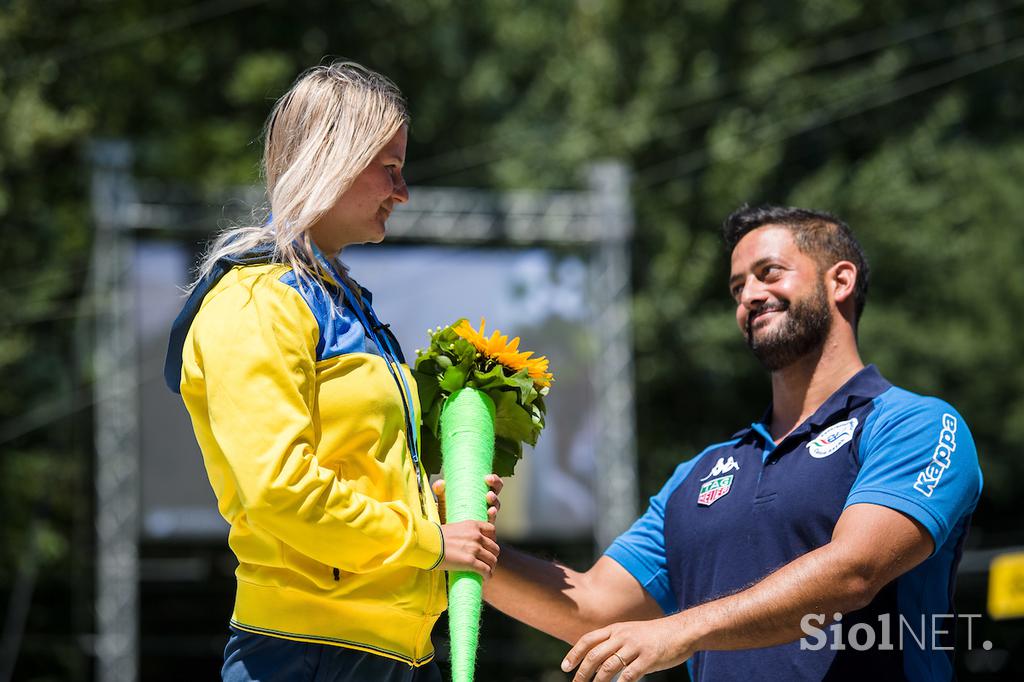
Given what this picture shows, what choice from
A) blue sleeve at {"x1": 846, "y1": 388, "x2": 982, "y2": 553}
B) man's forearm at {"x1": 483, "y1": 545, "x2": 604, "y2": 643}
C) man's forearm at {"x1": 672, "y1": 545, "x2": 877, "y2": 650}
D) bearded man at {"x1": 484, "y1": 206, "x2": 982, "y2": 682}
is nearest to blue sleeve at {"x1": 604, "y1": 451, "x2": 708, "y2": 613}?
bearded man at {"x1": 484, "y1": 206, "x2": 982, "y2": 682}

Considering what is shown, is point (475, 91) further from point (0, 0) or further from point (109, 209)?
point (109, 209)

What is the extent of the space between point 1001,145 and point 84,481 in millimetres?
12408

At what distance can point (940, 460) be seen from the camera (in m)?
2.82

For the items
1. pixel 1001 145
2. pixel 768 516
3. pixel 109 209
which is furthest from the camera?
pixel 1001 145

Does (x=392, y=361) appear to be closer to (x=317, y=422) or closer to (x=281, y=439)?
(x=317, y=422)

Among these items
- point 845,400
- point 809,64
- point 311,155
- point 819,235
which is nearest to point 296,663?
point 311,155

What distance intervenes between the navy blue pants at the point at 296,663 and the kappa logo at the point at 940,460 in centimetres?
125

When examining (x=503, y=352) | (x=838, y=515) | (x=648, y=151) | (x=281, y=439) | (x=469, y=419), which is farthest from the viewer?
(x=648, y=151)

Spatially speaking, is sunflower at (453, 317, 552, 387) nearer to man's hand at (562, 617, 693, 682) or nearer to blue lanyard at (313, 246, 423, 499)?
blue lanyard at (313, 246, 423, 499)

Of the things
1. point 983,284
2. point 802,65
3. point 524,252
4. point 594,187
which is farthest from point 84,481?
point 983,284

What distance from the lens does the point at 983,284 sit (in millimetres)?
16078

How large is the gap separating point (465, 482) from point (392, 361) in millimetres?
276

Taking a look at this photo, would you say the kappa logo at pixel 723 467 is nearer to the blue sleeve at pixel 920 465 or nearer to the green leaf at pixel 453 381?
the blue sleeve at pixel 920 465

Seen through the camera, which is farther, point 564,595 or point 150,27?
point 150,27
